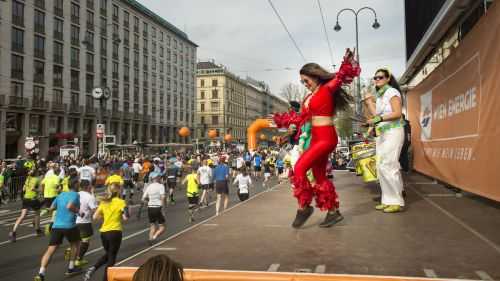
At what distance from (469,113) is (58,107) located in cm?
4632

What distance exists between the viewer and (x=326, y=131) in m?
4.91

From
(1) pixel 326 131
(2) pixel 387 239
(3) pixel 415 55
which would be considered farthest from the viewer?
(3) pixel 415 55

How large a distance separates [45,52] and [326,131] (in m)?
46.3

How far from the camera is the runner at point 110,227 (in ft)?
20.9

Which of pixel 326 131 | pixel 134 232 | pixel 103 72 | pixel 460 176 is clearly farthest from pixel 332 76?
pixel 103 72

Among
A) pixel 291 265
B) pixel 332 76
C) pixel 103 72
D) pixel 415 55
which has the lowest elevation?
pixel 291 265

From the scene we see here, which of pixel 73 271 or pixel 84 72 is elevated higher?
pixel 84 72

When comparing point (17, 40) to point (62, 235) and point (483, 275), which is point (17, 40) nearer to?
point (62, 235)

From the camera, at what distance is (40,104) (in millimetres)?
42312

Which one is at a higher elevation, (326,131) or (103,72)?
(103,72)

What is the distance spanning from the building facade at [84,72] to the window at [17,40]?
0.33 feet

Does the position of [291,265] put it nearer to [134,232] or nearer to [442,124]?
[442,124]

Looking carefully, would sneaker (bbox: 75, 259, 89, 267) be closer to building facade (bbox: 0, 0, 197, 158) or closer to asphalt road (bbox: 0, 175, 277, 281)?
asphalt road (bbox: 0, 175, 277, 281)

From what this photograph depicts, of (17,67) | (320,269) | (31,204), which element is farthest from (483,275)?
(17,67)
